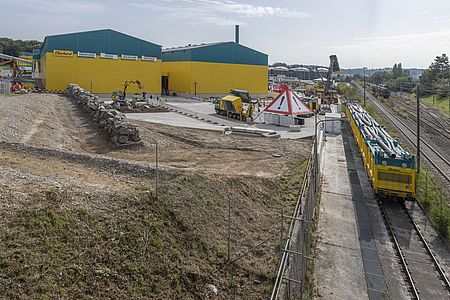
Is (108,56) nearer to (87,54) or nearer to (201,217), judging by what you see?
(87,54)

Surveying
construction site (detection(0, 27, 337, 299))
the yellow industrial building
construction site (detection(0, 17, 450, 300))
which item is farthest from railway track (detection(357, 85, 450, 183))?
the yellow industrial building

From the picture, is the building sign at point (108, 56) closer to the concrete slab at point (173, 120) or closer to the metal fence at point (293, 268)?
the concrete slab at point (173, 120)

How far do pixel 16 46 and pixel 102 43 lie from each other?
93660 millimetres

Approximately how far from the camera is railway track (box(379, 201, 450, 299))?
10.3 m

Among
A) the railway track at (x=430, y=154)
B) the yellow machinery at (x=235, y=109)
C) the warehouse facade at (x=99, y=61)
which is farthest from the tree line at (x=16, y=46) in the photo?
the railway track at (x=430, y=154)

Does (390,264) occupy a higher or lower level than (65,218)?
lower

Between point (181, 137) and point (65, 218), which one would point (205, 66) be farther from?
point (65, 218)

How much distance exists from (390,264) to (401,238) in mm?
2347

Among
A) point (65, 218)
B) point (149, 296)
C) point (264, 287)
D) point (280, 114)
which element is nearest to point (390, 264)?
point (264, 287)

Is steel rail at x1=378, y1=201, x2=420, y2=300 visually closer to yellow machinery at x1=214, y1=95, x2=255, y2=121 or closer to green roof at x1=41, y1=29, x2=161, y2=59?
yellow machinery at x1=214, y1=95, x2=255, y2=121

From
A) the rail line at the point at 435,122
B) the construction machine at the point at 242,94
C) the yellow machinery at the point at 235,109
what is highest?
the construction machine at the point at 242,94

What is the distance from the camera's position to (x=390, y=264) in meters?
11.6

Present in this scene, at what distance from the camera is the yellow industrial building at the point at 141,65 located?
48656 millimetres

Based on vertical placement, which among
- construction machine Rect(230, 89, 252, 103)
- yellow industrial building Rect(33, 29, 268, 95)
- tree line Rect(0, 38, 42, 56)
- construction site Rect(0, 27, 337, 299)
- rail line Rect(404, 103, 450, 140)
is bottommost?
construction site Rect(0, 27, 337, 299)
